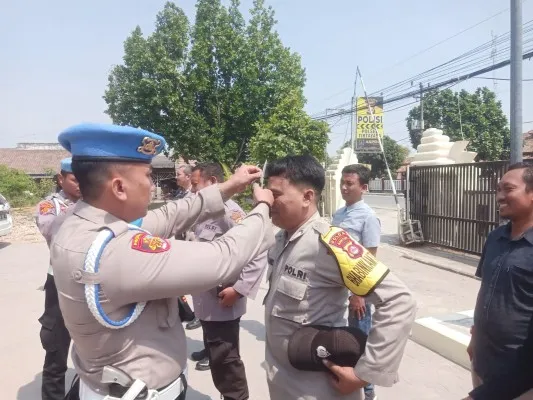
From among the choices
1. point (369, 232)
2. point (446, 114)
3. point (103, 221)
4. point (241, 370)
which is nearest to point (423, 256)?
point (369, 232)

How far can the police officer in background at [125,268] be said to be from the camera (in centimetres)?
131

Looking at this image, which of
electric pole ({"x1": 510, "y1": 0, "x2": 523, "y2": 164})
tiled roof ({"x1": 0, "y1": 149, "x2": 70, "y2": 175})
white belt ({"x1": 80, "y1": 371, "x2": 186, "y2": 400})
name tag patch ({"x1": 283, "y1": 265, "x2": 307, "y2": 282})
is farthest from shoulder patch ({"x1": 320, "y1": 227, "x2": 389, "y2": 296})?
tiled roof ({"x1": 0, "y1": 149, "x2": 70, "y2": 175})

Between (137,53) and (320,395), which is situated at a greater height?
(137,53)

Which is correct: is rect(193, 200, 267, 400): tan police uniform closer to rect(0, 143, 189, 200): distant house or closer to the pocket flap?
the pocket flap

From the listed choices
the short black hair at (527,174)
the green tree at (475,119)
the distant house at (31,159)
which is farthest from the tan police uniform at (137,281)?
the distant house at (31,159)

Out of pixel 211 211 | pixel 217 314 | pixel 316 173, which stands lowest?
pixel 217 314

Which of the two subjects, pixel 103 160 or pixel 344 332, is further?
pixel 344 332

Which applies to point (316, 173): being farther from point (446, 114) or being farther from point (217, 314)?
point (446, 114)

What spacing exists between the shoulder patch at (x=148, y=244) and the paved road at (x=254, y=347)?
2.41 m

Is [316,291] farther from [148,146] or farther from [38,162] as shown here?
[38,162]

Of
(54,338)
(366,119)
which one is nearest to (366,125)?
(366,119)

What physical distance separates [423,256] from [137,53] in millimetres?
13345

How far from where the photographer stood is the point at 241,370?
9.90ft

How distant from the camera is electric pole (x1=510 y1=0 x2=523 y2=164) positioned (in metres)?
5.09
